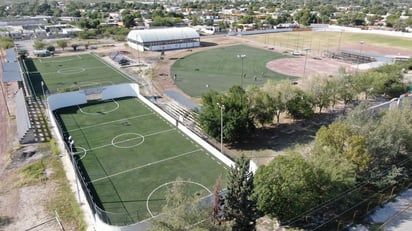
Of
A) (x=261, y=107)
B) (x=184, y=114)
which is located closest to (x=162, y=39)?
(x=184, y=114)

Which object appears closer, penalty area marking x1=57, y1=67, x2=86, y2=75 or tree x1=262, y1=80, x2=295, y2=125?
tree x1=262, y1=80, x2=295, y2=125

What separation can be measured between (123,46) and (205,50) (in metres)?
23.4

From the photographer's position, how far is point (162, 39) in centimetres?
8594

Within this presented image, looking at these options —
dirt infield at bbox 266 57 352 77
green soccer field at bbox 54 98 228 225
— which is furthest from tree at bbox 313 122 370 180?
dirt infield at bbox 266 57 352 77

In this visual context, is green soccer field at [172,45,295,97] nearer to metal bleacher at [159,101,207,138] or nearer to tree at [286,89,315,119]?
metal bleacher at [159,101,207,138]

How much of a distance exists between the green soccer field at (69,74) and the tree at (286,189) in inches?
1518

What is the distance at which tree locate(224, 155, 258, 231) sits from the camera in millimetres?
20062

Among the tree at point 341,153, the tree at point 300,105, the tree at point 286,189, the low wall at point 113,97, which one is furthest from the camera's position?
the tree at point 300,105

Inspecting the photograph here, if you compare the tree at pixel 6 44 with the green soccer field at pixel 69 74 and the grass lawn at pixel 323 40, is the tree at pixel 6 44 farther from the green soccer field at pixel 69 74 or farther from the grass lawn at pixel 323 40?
the grass lawn at pixel 323 40

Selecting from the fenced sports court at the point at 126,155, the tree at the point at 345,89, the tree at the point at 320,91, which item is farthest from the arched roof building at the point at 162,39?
the tree at the point at 345,89

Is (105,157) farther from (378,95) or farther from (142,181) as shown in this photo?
(378,95)

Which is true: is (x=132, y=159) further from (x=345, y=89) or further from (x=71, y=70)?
(x=71, y=70)

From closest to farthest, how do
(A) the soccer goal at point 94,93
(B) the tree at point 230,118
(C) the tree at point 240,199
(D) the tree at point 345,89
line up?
(C) the tree at point 240,199
(B) the tree at point 230,118
(D) the tree at point 345,89
(A) the soccer goal at point 94,93

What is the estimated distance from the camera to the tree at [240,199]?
20062 millimetres
